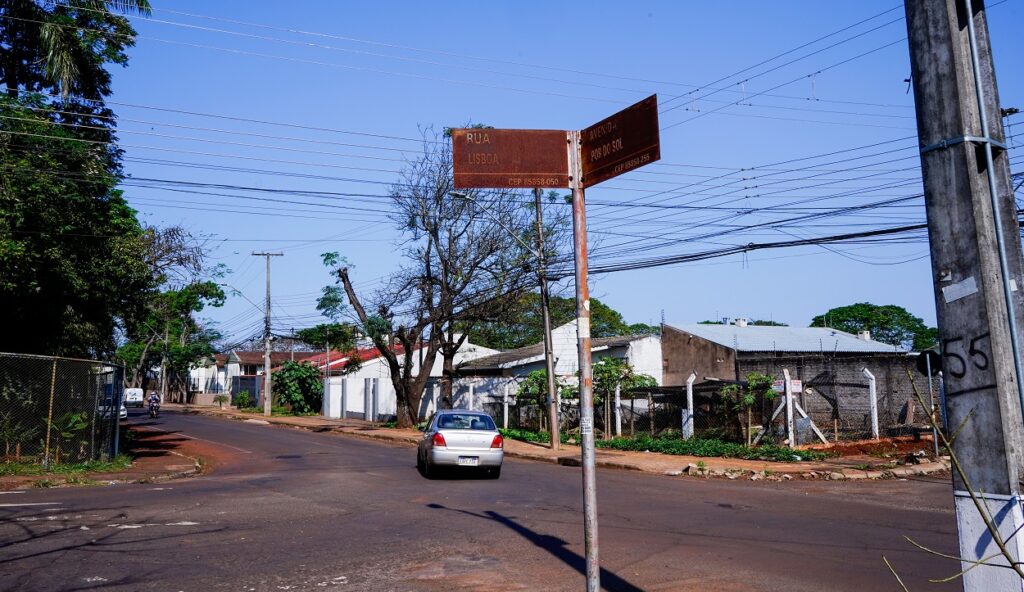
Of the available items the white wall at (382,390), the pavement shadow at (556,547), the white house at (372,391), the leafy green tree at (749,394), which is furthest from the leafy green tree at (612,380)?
the pavement shadow at (556,547)

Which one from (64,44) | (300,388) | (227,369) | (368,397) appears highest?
(64,44)

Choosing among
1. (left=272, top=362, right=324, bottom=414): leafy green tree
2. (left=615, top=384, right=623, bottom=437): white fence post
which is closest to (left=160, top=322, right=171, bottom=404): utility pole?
(left=272, top=362, right=324, bottom=414): leafy green tree

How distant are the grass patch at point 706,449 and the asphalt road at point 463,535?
12.2 ft

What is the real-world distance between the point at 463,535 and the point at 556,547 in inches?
53.4

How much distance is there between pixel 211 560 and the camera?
8.45 m

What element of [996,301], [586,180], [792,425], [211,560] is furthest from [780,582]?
[792,425]

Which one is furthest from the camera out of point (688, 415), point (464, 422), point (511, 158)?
point (688, 415)

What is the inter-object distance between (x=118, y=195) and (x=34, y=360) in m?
5.98

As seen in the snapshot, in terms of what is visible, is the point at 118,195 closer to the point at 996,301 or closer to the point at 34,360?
the point at 34,360

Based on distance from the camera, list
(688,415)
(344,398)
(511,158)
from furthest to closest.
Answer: (344,398), (688,415), (511,158)

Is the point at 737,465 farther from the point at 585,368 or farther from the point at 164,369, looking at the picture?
the point at 164,369

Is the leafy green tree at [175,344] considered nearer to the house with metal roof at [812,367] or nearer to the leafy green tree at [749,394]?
the house with metal roof at [812,367]

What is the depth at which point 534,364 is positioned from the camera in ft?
130

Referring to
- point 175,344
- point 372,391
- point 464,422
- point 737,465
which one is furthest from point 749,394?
point 175,344
